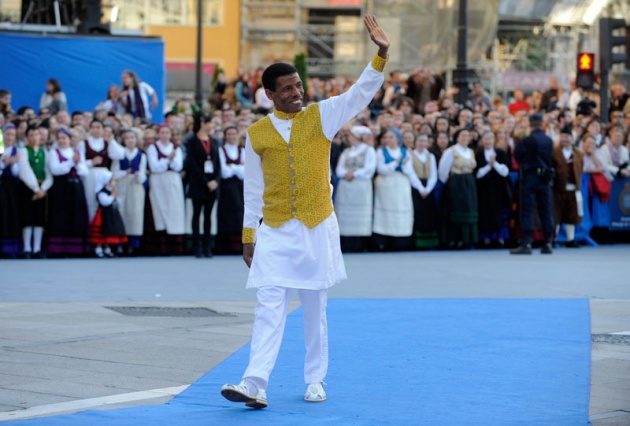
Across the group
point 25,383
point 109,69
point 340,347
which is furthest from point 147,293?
point 109,69

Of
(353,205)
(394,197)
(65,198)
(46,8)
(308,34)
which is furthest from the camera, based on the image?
(308,34)

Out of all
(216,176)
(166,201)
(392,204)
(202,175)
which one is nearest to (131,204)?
(166,201)

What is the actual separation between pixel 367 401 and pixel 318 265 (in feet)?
2.66

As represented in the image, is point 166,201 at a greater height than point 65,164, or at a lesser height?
lesser

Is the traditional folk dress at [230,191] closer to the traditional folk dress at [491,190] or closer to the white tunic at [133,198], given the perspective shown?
the white tunic at [133,198]

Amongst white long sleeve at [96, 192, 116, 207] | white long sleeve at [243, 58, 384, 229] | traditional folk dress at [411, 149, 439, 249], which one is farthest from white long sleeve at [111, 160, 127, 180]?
white long sleeve at [243, 58, 384, 229]

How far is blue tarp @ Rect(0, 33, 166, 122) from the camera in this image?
23984 mm

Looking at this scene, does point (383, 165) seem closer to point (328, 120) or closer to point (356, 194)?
point (356, 194)

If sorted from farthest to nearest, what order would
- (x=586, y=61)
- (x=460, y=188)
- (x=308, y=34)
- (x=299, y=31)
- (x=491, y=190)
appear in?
(x=299, y=31) → (x=308, y=34) → (x=586, y=61) → (x=491, y=190) → (x=460, y=188)

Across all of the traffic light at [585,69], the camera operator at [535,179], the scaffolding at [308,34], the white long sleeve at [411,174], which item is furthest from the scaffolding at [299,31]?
the camera operator at [535,179]

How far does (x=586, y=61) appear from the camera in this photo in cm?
2153

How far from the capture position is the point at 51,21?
28.6 meters

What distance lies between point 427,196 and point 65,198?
5313mm

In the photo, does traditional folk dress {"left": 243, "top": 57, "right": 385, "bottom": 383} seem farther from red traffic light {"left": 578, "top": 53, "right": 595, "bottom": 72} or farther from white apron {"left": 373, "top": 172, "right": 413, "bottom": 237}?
red traffic light {"left": 578, "top": 53, "right": 595, "bottom": 72}
